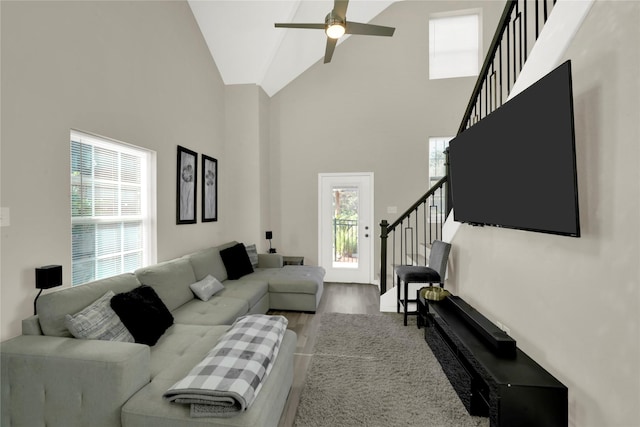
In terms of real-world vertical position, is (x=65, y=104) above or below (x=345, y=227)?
above

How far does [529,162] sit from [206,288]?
306 cm

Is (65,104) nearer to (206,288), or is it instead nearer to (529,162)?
(206,288)

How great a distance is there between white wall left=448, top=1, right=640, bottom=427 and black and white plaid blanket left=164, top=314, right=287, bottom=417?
168 centimetres

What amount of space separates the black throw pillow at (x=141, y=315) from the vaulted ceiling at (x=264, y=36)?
3.68 m

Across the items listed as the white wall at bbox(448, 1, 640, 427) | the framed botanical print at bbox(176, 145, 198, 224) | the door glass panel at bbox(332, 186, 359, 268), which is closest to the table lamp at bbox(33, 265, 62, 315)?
the framed botanical print at bbox(176, 145, 198, 224)

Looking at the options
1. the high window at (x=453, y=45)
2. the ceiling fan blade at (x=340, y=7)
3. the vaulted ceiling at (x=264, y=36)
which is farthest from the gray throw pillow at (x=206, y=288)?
the high window at (x=453, y=45)

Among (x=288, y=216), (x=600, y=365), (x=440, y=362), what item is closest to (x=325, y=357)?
(x=440, y=362)

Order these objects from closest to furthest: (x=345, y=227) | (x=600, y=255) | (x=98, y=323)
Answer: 1. (x=600, y=255)
2. (x=98, y=323)
3. (x=345, y=227)

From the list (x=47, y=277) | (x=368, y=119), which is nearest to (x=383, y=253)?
(x=368, y=119)

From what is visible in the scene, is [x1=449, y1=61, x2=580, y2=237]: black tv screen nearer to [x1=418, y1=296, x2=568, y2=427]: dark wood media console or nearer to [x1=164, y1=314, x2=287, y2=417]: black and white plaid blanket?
[x1=418, y1=296, x2=568, y2=427]: dark wood media console

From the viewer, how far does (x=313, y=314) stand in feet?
12.7

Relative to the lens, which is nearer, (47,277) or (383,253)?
(47,277)

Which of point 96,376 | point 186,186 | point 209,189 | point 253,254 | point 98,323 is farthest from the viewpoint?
point 253,254

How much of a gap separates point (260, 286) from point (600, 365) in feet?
10.1
